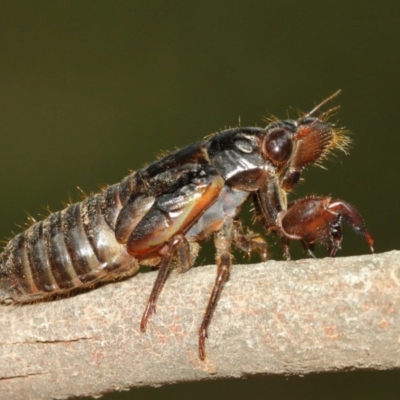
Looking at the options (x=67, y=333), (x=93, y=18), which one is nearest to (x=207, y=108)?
(x=93, y=18)

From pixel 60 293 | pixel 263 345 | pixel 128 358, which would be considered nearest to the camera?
pixel 263 345

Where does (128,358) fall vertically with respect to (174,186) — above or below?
below

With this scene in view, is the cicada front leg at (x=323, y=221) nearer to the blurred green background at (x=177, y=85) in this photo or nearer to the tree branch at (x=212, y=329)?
the tree branch at (x=212, y=329)

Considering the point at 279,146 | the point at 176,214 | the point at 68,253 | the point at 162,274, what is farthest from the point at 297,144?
the point at 68,253

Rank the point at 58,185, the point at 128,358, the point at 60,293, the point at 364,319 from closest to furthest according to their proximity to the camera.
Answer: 1. the point at 364,319
2. the point at 128,358
3. the point at 60,293
4. the point at 58,185

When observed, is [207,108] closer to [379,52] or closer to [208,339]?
[379,52]
